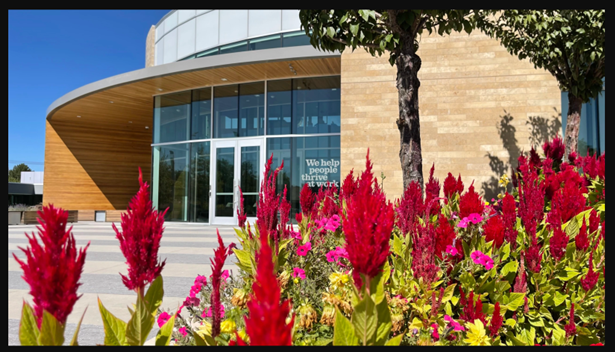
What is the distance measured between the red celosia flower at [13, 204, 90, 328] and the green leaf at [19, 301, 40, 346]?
0.14 feet

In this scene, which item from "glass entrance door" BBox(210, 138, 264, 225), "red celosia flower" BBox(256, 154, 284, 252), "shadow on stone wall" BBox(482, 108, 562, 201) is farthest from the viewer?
"glass entrance door" BBox(210, 138, 264, 225)

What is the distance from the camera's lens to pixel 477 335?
67.6 inches

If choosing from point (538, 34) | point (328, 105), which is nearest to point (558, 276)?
point (538, 34)

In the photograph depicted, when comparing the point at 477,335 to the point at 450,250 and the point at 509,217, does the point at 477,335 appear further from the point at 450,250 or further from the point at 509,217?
the point at 509,217

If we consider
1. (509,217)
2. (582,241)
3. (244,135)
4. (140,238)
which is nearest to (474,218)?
(509,217)

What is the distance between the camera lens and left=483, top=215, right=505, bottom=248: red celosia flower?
2.26 metres

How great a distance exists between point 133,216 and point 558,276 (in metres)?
2.22

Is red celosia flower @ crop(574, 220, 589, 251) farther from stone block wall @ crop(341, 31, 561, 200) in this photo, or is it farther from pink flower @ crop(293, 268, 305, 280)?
stone block wall @ crop(341, 31, 561, 200)

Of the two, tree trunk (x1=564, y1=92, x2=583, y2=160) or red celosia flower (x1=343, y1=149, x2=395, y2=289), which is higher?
tree trunk (x1=564, y1=92, x2=583, y2=160)

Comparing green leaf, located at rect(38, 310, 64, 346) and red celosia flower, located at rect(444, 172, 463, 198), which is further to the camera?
red celosia flower, located at rect(444, 172, 463, 198)

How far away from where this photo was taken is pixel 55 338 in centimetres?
87

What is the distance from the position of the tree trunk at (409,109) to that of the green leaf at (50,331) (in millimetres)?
3529

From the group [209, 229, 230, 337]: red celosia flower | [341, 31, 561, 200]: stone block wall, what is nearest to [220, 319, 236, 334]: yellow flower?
[209, 229, 230, 337]: red celosia flower

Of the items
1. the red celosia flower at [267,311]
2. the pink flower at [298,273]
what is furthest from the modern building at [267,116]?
the red celosia flower at [267,311]
